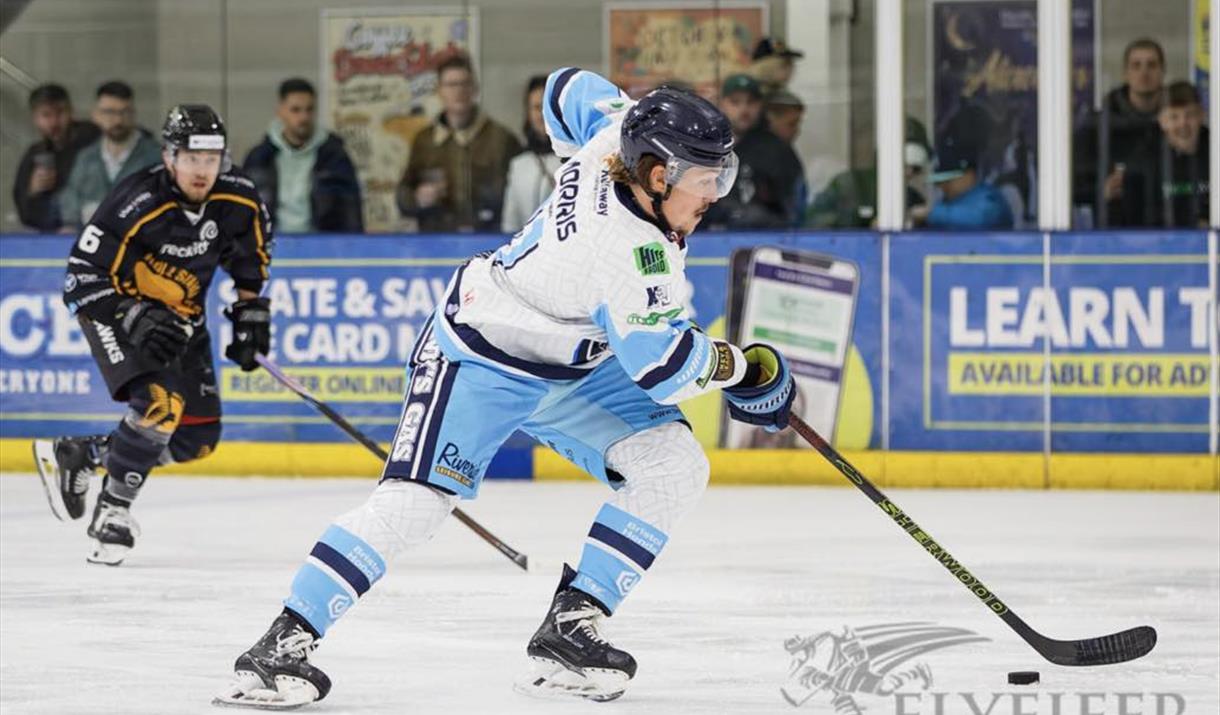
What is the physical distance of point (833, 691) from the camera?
153 inches

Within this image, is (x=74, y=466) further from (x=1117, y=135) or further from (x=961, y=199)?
Result: (x=1117, y=135)

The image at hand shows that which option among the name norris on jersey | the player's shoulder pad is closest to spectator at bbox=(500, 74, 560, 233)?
the player's shoulder pad

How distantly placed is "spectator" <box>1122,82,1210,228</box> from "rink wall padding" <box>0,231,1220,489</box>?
0.44 ft

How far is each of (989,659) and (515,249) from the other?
4.13 ft

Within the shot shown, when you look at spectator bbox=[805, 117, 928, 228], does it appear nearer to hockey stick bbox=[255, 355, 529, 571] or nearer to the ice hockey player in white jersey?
hockey stick bbox=[255, 355, 529, 571]

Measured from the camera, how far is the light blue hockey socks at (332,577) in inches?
143

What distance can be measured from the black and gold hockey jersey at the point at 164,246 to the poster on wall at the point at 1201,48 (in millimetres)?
3415

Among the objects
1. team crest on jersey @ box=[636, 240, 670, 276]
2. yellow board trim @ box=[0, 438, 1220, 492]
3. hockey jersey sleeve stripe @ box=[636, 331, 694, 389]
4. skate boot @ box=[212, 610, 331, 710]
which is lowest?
yellow board trim @ box=[0, 438, 1220, 492]

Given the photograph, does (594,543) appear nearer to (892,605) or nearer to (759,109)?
(892,605)

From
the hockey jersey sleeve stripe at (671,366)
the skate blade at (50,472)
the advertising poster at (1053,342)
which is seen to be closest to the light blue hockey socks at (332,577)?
the hockey jersey sleeve stripe at (671,366)

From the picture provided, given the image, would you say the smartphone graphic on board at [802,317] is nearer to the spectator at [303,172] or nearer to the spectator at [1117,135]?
the spectator at [1117,135]

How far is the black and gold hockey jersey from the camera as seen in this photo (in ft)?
18.5

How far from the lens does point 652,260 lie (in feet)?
11.8

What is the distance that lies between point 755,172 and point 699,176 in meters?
4.23
